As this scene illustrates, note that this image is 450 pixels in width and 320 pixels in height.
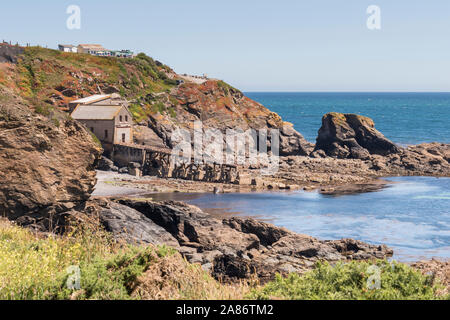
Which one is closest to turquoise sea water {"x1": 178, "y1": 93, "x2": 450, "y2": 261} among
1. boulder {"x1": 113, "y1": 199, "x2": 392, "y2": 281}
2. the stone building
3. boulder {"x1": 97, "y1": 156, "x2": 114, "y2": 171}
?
boulder {"x1": 113, "y1": 199, "x2": 392, "y2": 281}

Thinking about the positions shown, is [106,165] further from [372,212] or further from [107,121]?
[372,212]

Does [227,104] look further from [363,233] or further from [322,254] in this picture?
[322,254]

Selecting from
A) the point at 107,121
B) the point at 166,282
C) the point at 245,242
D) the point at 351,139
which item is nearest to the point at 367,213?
the point at 245,242

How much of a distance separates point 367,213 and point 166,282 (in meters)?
35.5

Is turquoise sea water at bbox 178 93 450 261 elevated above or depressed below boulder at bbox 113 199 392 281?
below

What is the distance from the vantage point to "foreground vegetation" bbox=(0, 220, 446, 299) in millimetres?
8594

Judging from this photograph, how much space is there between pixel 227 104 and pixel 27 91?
31317 mm

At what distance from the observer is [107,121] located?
64.0 m

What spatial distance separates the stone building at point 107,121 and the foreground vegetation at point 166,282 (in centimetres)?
5470

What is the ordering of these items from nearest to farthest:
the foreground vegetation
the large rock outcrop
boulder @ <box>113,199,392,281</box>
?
the foreground vegetation
boulder @ <box>113,199,392,281</box>
the large rock outcrop

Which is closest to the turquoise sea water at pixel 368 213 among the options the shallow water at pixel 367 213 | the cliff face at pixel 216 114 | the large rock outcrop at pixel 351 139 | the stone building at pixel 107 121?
the shallow water at pixel 367 213

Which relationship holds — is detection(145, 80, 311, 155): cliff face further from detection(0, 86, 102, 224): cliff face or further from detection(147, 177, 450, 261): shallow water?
detection(0, 86, 102, 224): cliff face

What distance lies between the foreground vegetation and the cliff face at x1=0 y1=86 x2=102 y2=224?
8806 millimetres

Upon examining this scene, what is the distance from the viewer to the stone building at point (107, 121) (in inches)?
2510
